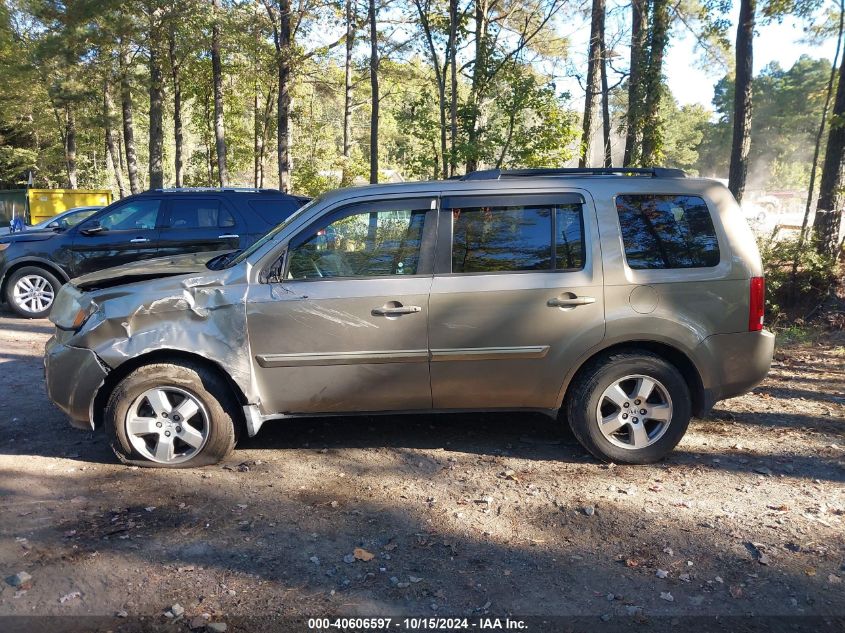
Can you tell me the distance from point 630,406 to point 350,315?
6.55ft

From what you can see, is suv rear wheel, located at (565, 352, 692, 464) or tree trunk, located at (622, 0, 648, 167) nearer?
suv rear wheel, located at (565, 352, 692, 464)

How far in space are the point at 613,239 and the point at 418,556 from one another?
2415 millimetres

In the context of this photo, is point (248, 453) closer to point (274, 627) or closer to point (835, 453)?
point (274, 627)

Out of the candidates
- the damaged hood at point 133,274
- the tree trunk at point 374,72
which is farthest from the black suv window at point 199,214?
the tree trunk at point 374,72

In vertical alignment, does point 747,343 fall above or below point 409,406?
above

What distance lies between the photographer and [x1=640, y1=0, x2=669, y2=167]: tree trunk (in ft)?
39.1

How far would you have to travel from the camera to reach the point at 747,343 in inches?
173

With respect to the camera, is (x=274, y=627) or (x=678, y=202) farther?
(x=678, y=202)

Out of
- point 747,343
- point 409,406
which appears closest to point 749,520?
point 747,343

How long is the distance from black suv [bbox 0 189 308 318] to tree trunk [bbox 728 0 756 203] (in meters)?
6.98

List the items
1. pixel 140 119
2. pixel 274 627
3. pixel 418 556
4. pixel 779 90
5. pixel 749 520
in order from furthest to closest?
pixel 779 90 → pixel 140 119 → pixel 749 520 → pixel 418 556 → pixel 274 627

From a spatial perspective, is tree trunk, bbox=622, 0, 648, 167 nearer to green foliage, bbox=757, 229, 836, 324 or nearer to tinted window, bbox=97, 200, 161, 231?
green foliage, bbox=757, 229, 836, 324

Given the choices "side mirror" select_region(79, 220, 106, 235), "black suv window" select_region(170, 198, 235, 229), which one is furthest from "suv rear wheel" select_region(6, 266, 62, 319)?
"black suv window" select_region(170, 198, 235, 229)

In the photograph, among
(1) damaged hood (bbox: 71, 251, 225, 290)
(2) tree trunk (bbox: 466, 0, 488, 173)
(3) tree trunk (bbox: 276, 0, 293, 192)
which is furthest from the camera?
(3) tree trunk (bbox: 276, 0, 293, 192)
